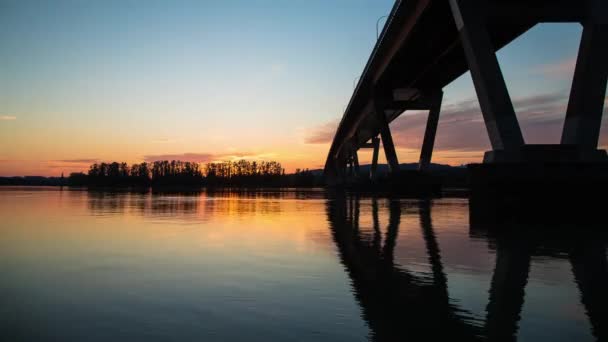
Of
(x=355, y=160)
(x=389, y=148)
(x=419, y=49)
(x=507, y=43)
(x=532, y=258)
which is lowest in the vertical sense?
(x=532, y=258)

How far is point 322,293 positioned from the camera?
19.0 ft

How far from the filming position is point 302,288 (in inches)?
241

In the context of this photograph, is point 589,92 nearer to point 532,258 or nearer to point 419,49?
point 532,258

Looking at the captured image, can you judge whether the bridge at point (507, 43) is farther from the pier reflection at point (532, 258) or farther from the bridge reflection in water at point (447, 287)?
the bridge reflection in water at point (447, 287)

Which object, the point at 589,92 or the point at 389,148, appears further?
the point at 389,148

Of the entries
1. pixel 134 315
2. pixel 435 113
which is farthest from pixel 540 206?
pixel 435 113

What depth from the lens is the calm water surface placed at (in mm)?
4297

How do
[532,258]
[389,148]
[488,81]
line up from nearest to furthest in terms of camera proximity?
[532,258], [488,81], [389,148]

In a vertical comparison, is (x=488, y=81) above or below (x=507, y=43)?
below

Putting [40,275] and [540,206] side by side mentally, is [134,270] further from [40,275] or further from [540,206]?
[540,206]

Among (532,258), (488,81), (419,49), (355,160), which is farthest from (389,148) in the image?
(355,160)

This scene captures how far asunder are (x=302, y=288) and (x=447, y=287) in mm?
2056

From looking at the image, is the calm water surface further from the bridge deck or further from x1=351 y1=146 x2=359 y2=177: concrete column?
x1=351 y1=146 x2=359 y2=177: concrete column

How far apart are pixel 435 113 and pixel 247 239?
3623cm
